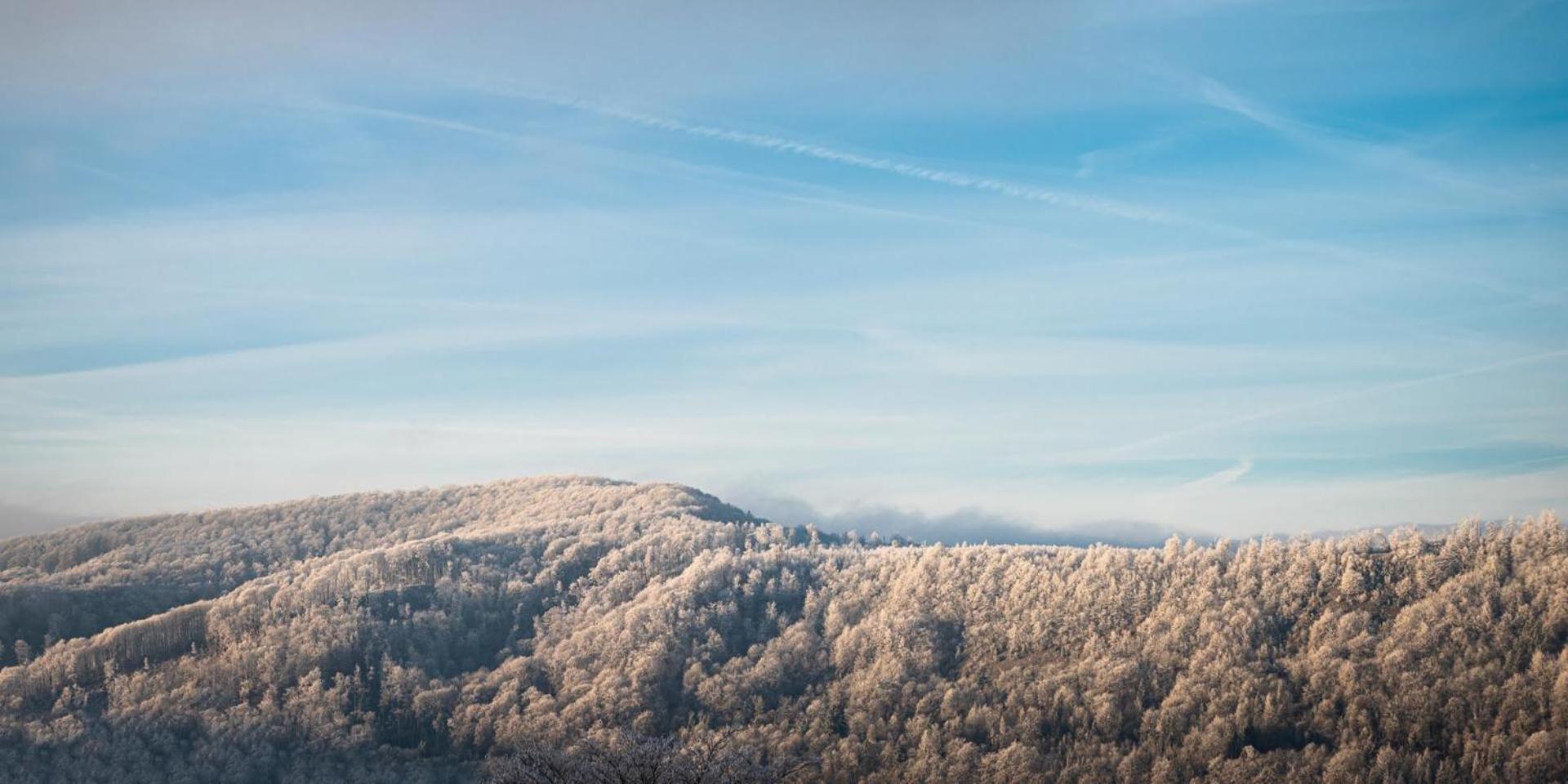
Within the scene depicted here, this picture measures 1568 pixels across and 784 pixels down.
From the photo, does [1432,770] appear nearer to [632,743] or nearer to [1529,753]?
[1529,753]

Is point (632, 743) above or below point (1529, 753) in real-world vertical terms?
above

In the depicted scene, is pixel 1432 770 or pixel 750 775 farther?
pixel 1432 770

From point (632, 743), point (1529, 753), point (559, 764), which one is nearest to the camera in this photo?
point (559, 764)

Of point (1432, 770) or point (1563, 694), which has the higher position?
point (1563, 694)

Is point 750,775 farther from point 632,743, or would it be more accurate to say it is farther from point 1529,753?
point 1529,753

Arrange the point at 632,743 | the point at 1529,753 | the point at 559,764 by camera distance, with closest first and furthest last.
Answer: the point at 559,764 → the point at 632,743 → the point at 1529,753

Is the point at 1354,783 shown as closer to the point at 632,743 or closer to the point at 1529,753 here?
the point at 1529,753

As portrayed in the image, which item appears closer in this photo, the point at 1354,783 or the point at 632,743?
the point at 632,743

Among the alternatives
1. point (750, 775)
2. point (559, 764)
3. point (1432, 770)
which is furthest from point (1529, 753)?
point (559, 764)
